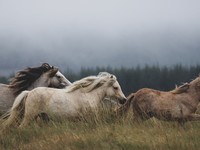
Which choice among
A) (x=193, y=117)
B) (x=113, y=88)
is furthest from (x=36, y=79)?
(x=193, y=117)

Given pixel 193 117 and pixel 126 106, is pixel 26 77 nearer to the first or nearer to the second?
pixel 126 106

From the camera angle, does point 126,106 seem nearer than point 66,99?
Yes

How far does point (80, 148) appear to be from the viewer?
29.2ft

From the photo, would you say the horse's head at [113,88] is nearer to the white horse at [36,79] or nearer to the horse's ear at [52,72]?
the white horse at [36,79]

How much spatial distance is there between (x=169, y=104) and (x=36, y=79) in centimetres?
486

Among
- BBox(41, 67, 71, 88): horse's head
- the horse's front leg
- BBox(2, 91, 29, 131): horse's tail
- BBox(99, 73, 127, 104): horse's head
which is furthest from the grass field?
BBox(41, 67, 71, 88): horse's head

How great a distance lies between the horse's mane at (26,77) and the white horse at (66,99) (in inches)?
90.7

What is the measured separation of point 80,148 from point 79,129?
151cm

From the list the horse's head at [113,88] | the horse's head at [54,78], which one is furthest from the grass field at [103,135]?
the horse's head at [54,78]

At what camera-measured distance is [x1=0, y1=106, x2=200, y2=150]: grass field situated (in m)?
8.66

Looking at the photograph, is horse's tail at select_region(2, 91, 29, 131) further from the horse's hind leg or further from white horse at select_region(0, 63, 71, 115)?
white horse at select_region(0, 63, 71, 115)

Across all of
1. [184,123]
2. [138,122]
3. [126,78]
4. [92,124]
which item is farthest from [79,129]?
[126,78]

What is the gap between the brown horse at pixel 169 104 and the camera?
34.2 ft

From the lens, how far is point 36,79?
14320 mm
